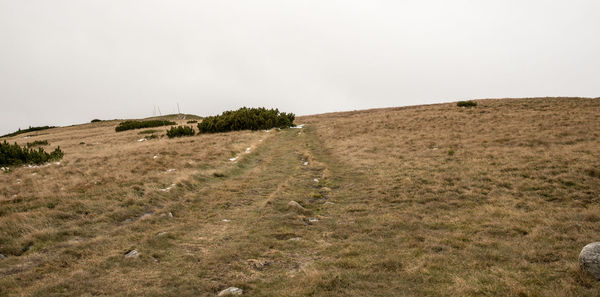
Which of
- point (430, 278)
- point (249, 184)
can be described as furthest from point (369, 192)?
point (430, 278)

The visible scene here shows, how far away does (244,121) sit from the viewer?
3784 centimetres

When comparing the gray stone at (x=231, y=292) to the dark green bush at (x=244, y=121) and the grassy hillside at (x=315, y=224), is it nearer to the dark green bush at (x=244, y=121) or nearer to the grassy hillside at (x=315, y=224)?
the grassy hillside at (x=315, y=224)

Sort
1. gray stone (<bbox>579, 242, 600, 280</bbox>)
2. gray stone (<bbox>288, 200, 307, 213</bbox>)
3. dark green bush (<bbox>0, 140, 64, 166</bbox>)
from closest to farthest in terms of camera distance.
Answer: gray stone (<bbox>579, 242, 600, 280</bbox>), gray stone (<bbox>288, 200, 307, 213</bbox>), dark green bush (<bbox>0, 140, 64, 166</bbox>)

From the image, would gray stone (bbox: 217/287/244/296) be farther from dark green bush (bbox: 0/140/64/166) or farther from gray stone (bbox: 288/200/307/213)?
dark green bush (bbox: 0/140/64/166)

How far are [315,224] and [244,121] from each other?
29.5 metres

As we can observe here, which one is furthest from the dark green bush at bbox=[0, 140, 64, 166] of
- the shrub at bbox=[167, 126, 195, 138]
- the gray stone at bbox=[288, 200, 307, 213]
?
the gray stone at bbox=[288, 200, 307, 213]

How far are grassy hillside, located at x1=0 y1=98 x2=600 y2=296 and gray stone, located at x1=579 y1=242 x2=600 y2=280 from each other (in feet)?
0.69

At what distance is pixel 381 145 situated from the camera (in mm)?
23016

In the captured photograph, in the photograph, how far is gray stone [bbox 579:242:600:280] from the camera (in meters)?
5.66

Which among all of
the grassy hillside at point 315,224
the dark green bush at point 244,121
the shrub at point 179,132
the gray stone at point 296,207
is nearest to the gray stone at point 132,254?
the grassy hillside at point 315,224

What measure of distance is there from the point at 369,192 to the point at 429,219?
A: 11.6ft

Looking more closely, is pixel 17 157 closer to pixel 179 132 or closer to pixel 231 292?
pixel 179 132

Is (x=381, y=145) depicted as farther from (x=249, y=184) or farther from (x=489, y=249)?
(x=489, y=249)

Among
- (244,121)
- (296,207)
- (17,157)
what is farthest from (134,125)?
(296,207)
